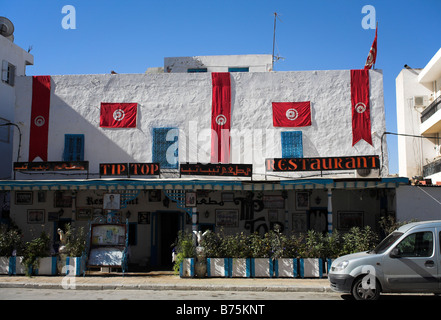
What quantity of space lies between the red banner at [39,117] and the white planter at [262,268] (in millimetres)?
10820

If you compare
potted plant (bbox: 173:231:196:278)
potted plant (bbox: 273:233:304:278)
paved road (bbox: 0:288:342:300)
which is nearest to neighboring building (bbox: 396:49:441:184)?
potted plant (bbox: 273:233:304:278)

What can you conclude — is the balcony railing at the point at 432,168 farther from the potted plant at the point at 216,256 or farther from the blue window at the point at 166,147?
the blue window at the point at 166,147

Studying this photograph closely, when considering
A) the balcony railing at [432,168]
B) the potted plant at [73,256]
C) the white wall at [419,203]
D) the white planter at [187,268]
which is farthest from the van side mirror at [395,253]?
the balcony railing at [432,168]

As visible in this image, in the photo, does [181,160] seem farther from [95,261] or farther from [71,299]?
[71,299]

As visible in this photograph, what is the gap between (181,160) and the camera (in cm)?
1812

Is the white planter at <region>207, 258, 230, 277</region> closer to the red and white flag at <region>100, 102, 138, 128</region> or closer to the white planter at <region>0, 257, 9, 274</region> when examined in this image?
the white planter at <region>0, 257, 9, 274</region>

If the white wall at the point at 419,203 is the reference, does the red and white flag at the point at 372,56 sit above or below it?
above

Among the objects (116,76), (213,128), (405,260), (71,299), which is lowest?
(71,299)

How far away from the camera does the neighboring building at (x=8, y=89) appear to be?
70.5ft

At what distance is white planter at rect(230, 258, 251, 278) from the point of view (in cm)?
1371

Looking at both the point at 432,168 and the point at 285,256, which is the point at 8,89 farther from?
the point at 432,168

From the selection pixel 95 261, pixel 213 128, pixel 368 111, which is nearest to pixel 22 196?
pixel 95 261
